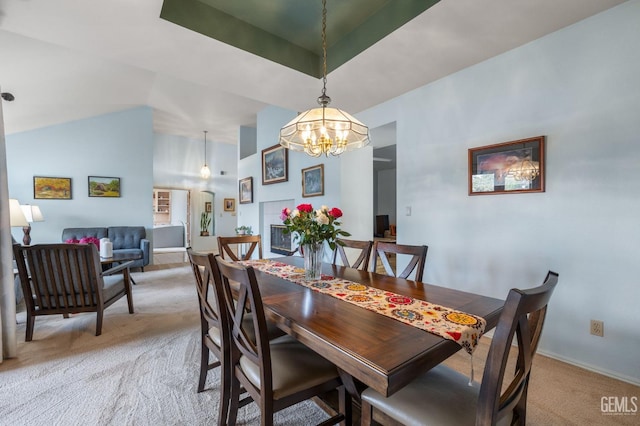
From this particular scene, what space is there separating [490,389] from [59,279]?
330cm

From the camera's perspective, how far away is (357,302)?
4.55ft

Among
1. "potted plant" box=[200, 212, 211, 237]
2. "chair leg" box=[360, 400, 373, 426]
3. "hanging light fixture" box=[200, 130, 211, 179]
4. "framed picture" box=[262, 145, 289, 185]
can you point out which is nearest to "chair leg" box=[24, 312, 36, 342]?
"chair leg" box=[360, 400, 373, 426]

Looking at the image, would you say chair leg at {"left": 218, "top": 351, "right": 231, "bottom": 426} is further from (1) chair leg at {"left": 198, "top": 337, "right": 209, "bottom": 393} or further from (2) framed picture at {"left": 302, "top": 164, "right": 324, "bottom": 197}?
(2) framed picture at {"left": 302, "top": 164, "right": 324, "bottom": 197}

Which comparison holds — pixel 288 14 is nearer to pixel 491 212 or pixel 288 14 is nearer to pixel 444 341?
pixel 491 212

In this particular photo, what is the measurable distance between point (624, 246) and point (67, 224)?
7645mm

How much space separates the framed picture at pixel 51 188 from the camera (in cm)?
514

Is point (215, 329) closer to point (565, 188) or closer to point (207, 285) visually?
point (207, 285)

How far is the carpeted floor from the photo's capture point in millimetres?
1597

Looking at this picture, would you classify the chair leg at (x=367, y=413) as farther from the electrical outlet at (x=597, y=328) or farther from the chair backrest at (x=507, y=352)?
the electrical outlet at (x=597, y=328)

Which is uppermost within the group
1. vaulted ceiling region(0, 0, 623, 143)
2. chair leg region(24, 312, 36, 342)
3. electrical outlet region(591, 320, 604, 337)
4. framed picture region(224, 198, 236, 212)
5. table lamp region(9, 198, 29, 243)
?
vaulted ceiling region(0, 0, 623, 143)

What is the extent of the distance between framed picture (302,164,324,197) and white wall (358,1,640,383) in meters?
1.84

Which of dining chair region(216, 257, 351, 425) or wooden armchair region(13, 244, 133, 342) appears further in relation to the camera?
wooden armchair region(13, 244, 133, 342)

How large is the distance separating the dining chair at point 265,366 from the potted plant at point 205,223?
7579 mm

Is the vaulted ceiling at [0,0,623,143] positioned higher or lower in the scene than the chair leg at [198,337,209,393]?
higher
